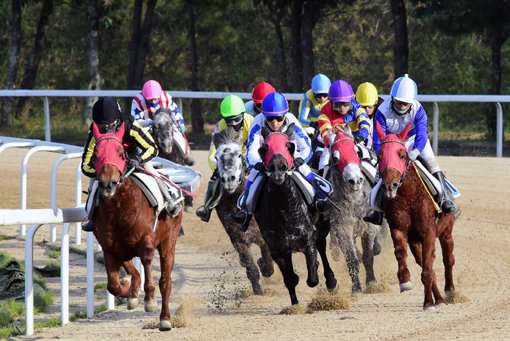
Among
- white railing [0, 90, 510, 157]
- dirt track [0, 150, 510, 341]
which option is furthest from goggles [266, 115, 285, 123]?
white railing [0, 90, 510, 157]

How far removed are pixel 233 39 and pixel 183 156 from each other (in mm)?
20038

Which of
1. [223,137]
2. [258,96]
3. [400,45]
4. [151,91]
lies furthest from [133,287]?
[400,45]

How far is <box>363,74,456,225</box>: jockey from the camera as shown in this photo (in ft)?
27.3

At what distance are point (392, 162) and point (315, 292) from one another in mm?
2050

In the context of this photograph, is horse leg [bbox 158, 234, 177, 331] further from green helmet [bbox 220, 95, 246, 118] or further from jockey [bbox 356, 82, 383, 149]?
jockey [bbox 356, 82, 383, 149]

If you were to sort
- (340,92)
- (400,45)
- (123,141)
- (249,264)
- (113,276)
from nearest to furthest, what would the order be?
(113,276), (123,141), (249,264), (340,92), (400,45)

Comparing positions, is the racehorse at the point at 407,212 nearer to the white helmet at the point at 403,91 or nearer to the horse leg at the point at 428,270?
the horse leg at the point at 428,270

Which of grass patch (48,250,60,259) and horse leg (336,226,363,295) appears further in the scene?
grass patch (48,250,60,259)

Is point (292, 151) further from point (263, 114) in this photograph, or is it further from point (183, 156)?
point (183, 156)

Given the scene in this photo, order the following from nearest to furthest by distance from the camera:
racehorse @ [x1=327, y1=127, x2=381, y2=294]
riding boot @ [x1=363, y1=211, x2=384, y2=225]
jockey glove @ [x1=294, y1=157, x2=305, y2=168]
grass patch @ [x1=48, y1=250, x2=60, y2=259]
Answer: jockey glove @ [x1=294, y1=157, x2=305, y2=168]
riding boot @ [x1=363, y1=211, x2=384, y2=225]
racehorse @ [x1=327, y1=127, x2=381, y2=294]
grass patch @ [x1=48, y1=250, x2=60, y2=259]

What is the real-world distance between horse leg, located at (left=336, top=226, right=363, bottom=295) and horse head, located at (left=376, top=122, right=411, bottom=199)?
1290mm

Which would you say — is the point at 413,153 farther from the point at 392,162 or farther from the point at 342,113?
the point at 342,113

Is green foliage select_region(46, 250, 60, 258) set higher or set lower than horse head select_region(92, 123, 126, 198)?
lower

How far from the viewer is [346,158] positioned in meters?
8.45
